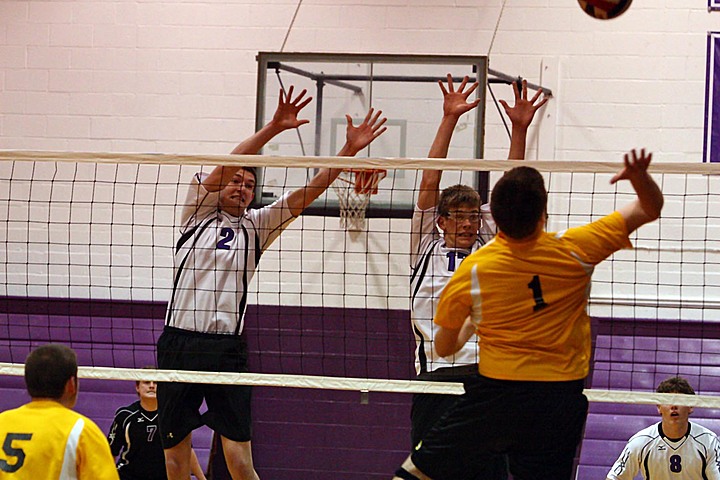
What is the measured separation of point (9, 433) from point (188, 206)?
6.55 feet

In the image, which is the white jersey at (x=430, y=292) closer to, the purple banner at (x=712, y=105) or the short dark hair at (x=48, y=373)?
the short dark hair at (x=48, y=373)

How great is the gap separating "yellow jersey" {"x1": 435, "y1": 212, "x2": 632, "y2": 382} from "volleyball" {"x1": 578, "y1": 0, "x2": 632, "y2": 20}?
70.1 inches

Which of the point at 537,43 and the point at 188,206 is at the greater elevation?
the point at 537,43

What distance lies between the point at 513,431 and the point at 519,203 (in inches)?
35.0

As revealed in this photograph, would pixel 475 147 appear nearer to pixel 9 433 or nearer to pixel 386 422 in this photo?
pixel 386 422

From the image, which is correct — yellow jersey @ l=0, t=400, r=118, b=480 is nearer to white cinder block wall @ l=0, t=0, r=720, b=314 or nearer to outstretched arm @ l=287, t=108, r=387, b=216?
outstretched arm @ l=287, t=108, r=387, b=216

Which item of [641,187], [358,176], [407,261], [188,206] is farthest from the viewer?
[407,261]

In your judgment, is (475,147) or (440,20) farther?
(440,20)

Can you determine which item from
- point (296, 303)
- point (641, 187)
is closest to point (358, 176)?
point (296, 303)

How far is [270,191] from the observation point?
873 cm

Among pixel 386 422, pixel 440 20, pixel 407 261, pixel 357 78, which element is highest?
pixel 440 20

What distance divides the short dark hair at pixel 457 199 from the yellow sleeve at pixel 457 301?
1341 millimetres

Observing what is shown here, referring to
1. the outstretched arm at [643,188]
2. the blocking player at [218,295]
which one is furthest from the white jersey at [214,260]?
the outstretched arm at [643,188]

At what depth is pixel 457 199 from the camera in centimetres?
527
